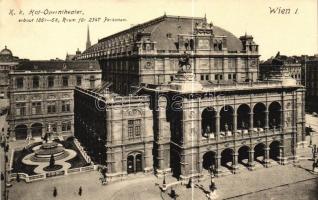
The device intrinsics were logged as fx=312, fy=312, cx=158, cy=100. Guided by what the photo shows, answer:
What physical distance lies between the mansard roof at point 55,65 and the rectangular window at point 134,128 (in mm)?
28428

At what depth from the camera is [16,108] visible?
60.6 meters

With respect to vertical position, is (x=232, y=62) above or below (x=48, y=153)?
above

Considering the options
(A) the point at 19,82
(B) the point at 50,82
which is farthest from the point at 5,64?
(B) the point at 50,82

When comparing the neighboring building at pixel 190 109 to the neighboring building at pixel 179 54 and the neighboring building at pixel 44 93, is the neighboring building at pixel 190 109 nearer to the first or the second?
the neighboring building at pixel 179 54

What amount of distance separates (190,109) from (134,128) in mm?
8151

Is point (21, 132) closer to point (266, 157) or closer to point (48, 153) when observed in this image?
point (48, 153)

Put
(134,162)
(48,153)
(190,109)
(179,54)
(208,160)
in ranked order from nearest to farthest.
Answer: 1. (190,109)
2. (134,162)
3. (208,160)
4. (179,54)
5. (48,153)

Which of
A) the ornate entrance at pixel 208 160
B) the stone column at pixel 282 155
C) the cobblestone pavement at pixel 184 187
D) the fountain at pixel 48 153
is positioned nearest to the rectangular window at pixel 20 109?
the fountain at pixel 48 153

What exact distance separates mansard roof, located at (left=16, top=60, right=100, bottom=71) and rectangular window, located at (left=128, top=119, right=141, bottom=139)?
2843cm

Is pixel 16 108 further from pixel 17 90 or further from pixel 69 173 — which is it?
pixel 69 173

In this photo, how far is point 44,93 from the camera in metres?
62.4

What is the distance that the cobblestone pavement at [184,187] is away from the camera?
3600cm

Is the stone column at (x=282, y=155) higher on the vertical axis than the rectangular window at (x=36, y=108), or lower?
lower

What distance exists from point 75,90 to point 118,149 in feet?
88.3
